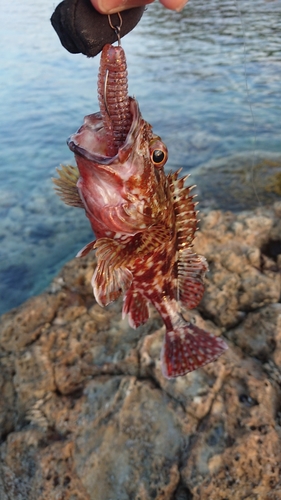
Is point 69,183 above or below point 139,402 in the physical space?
above

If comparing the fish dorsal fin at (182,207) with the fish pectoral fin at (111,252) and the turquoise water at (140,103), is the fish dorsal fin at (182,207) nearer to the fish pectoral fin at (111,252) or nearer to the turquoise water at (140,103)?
the fish pectoral fin at (111,252)

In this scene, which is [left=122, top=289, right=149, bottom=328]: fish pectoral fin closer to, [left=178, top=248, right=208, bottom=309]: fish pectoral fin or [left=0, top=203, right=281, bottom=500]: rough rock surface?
[left=178, top=248, right=208, bottom=309]: fish pectoral fin

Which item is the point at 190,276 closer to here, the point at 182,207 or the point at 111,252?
the point at 182,207

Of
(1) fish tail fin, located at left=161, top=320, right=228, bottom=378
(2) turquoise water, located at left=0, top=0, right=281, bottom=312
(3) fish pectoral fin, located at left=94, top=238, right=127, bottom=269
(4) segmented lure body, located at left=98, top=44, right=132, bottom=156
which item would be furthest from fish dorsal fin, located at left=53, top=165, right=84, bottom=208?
(2) turquoise water, located at left=0, top=0, right=281, bottom=312

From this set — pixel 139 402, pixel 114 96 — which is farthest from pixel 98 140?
pixel 139 402

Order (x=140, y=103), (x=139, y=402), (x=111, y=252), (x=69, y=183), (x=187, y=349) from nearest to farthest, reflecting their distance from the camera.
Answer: (x=111, y=252) → (x=69, y=183) → (x=187, y=349) → (x=139, y=402) → (x=140, y=103)
